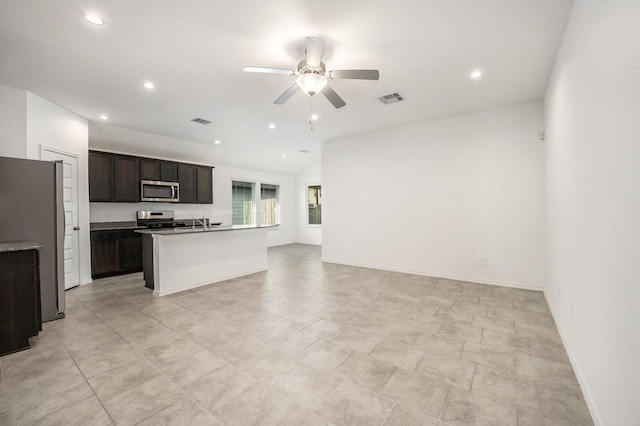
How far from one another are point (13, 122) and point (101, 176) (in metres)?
1.75

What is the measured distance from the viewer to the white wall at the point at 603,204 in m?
1.23

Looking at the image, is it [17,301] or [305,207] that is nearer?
[17,301]

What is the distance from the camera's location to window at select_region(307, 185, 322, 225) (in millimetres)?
9938

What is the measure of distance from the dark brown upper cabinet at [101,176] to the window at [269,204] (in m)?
4.42

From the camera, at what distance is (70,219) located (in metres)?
4.39

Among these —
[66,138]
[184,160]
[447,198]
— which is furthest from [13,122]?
[447,198]

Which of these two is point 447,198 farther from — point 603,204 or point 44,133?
point 44,133

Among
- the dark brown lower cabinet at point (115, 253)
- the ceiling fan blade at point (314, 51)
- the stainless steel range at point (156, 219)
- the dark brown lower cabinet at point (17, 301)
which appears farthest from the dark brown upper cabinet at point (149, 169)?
the ceiling fan blade at point (314, 51)

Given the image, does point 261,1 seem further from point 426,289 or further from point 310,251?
point 310,251

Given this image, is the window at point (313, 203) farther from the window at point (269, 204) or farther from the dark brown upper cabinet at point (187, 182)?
the dark brown upper cabinet at point (187, 182)

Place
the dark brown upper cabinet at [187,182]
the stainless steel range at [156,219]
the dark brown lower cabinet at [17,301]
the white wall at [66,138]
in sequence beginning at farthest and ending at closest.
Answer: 1. the dark brown upper cabinet at [187,182]
2. the stainless steel range at [156,219]
3. the white wall at [66,138]
4. the dark brown lower cabinet at [17,301]

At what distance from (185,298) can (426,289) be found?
3.70 meters

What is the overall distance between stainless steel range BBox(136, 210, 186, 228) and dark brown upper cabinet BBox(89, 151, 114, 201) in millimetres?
730

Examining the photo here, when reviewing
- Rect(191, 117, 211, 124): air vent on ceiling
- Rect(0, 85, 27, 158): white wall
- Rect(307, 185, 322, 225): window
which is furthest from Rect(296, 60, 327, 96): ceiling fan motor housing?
Rect(307, 185, 322, 225): window
